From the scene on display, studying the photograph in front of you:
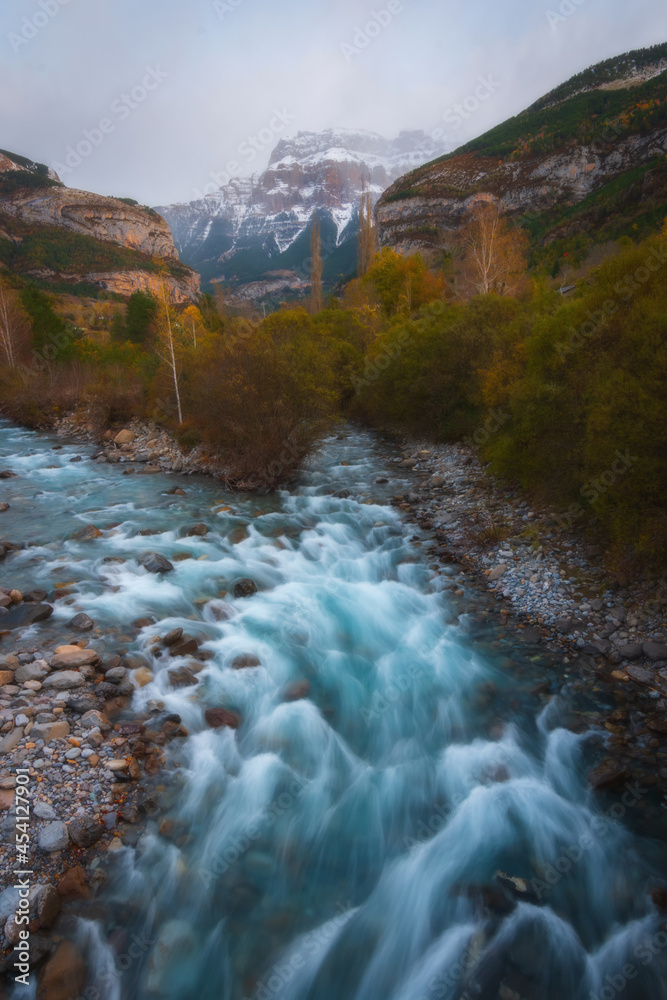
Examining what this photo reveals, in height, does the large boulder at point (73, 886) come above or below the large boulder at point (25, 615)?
below

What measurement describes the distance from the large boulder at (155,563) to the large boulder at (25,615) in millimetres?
2192

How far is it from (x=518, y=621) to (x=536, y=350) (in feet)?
23.3

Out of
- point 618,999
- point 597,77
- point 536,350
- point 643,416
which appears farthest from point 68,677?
point 597,77

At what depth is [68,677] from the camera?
21.0ft

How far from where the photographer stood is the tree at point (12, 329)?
3406cm

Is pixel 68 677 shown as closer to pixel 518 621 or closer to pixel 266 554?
pixel 266 554

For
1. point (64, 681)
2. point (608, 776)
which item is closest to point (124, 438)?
point (64, 681)

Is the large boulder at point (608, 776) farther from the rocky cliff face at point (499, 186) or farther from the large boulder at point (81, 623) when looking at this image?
the rocky cliff face at point (499, 186)

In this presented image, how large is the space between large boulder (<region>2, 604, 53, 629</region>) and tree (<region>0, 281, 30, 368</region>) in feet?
102

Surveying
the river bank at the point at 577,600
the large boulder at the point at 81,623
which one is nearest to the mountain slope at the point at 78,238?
the river bank at the point at 577,600

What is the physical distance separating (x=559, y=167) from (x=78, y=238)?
416ft

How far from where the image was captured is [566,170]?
8800 centimetres

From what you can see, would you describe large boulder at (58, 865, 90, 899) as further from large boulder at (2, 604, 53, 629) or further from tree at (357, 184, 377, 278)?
tree at (357, 184, 377, 278)

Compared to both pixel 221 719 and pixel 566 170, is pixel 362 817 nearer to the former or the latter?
pixel 221 719
